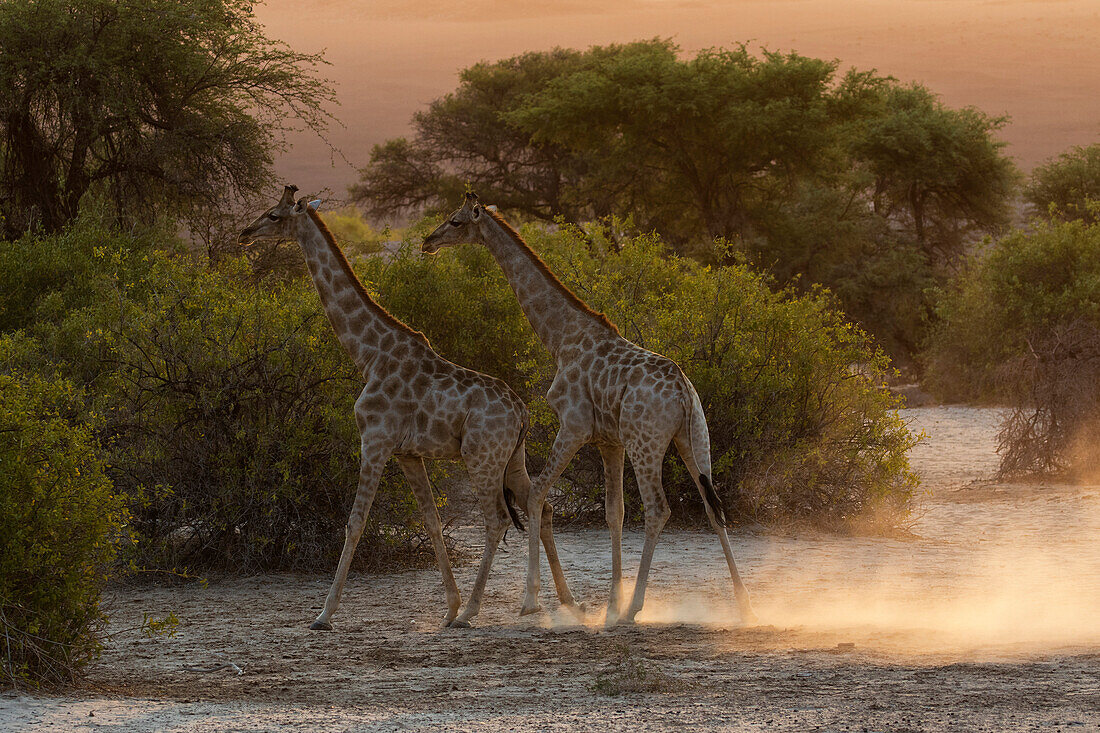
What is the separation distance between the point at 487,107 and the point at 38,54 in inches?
773

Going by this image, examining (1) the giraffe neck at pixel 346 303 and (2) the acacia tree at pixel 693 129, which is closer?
(1) the giraffe neck at pixel 346 303

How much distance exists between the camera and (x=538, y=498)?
747 cm

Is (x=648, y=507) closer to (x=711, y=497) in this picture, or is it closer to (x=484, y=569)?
(x=711, y=497)

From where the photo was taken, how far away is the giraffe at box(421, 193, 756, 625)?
7.40 m

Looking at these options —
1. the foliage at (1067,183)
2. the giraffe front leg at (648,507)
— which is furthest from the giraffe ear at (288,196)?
the foliage at (1067,183)

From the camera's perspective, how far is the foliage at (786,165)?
31.5 m

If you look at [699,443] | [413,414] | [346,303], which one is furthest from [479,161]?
[699,443]

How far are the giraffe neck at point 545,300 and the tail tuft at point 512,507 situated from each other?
0.88 m

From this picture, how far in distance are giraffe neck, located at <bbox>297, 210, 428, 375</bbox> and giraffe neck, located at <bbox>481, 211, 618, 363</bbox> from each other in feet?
2.42

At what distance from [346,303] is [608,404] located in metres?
1.70

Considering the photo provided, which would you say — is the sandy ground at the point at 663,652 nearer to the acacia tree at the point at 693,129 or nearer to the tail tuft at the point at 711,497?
the tail tuft at the point at 711,497

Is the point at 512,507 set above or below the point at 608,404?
below

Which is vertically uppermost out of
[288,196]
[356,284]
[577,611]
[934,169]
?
[934,169]

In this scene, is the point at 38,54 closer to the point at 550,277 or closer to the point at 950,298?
the point at 550,277
